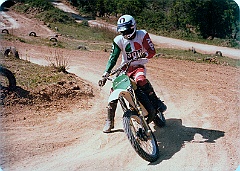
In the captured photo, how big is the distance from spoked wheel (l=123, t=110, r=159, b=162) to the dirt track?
13 cm

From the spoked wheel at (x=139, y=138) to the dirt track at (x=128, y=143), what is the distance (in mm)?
127

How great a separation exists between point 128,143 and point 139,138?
2.12ft

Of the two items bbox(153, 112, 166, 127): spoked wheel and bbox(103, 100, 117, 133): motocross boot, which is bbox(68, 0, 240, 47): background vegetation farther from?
bbox(103, 100, 117, 133): motocross boot

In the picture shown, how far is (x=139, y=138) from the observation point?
4359 millimetres

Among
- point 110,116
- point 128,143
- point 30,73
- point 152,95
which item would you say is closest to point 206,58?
point 30,73

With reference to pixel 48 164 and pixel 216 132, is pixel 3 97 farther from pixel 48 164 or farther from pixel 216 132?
pixel 216 132

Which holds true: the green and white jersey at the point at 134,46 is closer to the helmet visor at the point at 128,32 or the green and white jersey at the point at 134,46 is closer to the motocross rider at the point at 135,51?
the motocross rider at the point at 135,51

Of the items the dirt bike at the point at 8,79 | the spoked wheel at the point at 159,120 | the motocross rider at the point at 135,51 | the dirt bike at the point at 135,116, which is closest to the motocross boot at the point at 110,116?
the motocross rider at the point at 135,51

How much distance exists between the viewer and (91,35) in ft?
42.3

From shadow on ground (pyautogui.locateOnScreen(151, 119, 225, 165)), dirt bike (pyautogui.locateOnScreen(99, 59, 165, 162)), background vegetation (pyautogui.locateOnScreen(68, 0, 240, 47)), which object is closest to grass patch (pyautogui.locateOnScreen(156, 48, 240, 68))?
background vegetation (pyautogui.locateOnScreen(68, 0, 240, 47))

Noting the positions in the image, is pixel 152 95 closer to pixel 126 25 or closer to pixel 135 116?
pixel 135 116

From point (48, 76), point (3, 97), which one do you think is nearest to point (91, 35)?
point (48, 76)

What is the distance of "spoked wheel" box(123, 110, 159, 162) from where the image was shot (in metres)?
4.10

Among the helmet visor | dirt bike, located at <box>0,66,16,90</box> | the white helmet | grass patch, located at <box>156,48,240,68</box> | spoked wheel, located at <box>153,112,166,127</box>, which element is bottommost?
grass patch, located at <box>156,48,240,68</box>
